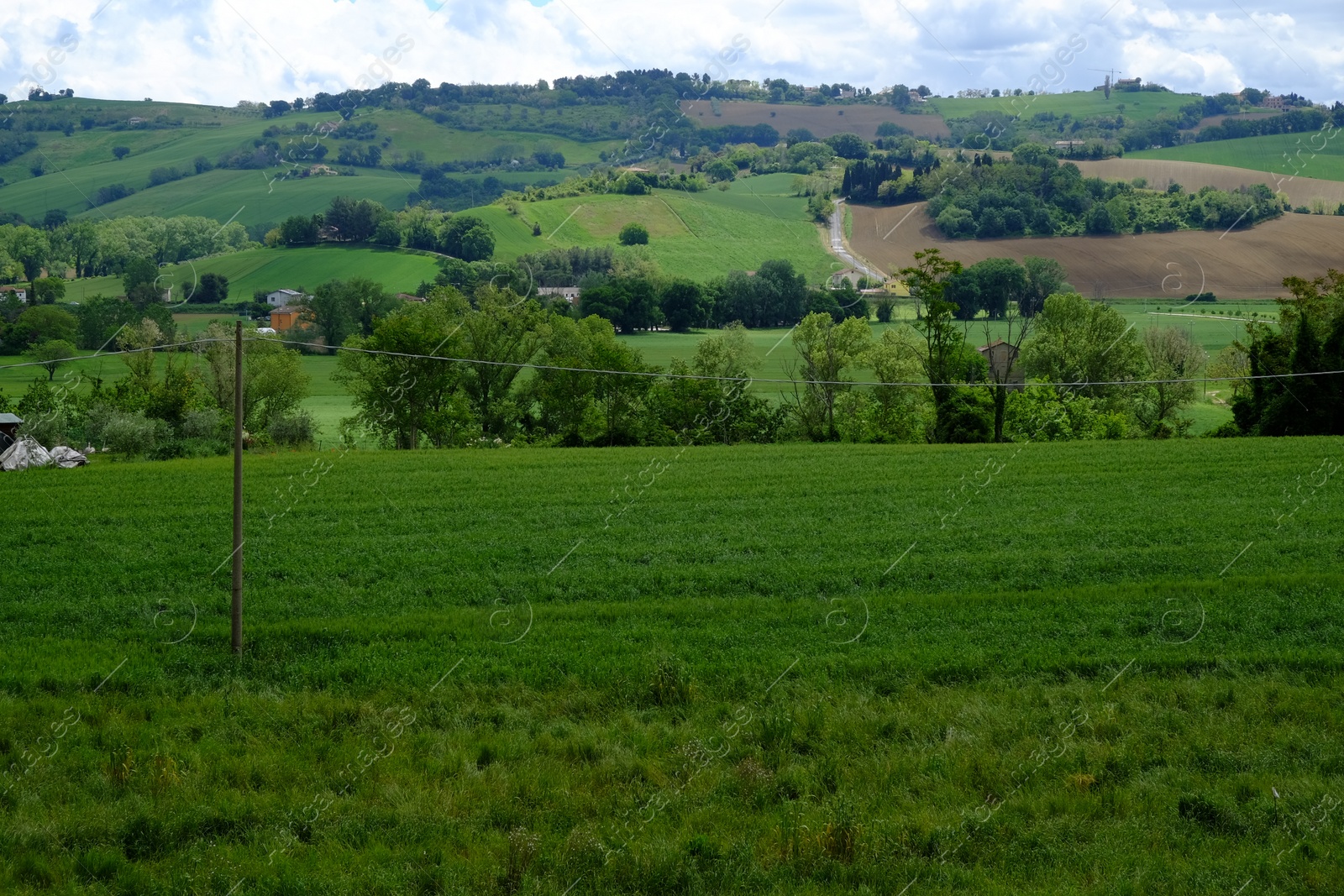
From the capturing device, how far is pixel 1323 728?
10461 mm

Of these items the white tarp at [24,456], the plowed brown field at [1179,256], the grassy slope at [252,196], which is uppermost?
the grassy slope at [252,196]

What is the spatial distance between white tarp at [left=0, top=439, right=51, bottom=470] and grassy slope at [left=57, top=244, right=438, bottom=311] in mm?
70209

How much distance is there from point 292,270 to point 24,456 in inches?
3213

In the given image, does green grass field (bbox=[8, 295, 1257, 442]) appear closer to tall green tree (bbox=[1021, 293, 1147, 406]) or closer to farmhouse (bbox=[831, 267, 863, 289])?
tall green tree (bbox=[1021, 293, 1147, 406])

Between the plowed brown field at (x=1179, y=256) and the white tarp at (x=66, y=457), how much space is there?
230ft

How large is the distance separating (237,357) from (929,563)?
11.4 metres

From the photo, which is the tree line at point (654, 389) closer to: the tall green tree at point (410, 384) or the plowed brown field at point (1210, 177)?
the tall green tree at point (410, 384)

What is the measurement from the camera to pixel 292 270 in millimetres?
110688

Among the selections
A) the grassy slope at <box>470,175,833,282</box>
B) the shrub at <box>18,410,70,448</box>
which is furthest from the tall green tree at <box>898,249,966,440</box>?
the grassy slope at <box>470,175,833,282</box>

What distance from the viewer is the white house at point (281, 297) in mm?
88794

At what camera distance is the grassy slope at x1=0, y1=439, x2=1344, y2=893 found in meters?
8.24

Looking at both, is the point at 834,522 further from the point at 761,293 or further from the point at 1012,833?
the point at 761,293

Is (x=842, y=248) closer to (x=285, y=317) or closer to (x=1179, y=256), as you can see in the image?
(x=1179, y=256)

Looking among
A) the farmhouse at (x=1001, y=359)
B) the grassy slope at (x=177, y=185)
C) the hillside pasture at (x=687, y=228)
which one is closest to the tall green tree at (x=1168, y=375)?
the farmhouse at (x=1001, y=359)
